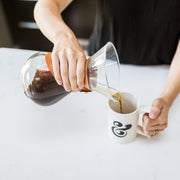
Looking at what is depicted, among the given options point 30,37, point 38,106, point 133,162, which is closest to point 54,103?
point 38,106

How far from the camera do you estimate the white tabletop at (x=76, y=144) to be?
59 centimetres

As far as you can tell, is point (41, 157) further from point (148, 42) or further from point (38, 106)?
point (148, 42)

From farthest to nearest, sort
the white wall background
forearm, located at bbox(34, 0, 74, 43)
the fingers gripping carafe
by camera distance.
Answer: the white wall background, forearm, located at bbox(34, 0, 74, 43), the fingers gripping carafe

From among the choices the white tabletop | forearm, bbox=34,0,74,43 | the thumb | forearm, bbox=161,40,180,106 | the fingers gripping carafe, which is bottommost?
the white tabletop

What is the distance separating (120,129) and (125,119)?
49 millimetres

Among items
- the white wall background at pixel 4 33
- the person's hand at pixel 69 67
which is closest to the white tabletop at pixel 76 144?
the person's hand at pixel 69 67

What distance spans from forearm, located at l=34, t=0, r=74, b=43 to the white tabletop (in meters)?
0.24

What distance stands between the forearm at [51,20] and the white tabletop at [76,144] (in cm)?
24

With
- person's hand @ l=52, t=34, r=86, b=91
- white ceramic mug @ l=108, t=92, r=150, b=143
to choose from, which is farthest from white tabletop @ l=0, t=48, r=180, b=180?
person's hand @ l=52, t=34, r=86, b=91

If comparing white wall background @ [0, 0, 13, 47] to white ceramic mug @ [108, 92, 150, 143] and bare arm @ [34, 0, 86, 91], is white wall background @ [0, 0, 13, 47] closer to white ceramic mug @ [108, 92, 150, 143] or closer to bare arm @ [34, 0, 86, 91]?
bare arm @ [34, 0, 86, 91]

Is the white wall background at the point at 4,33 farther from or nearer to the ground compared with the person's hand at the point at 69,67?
nearer to the ground

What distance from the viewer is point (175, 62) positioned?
0.87 m

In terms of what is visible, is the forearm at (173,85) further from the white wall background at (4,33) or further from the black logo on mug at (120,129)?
the white wall background at (4,33)

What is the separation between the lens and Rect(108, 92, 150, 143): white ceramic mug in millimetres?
586
